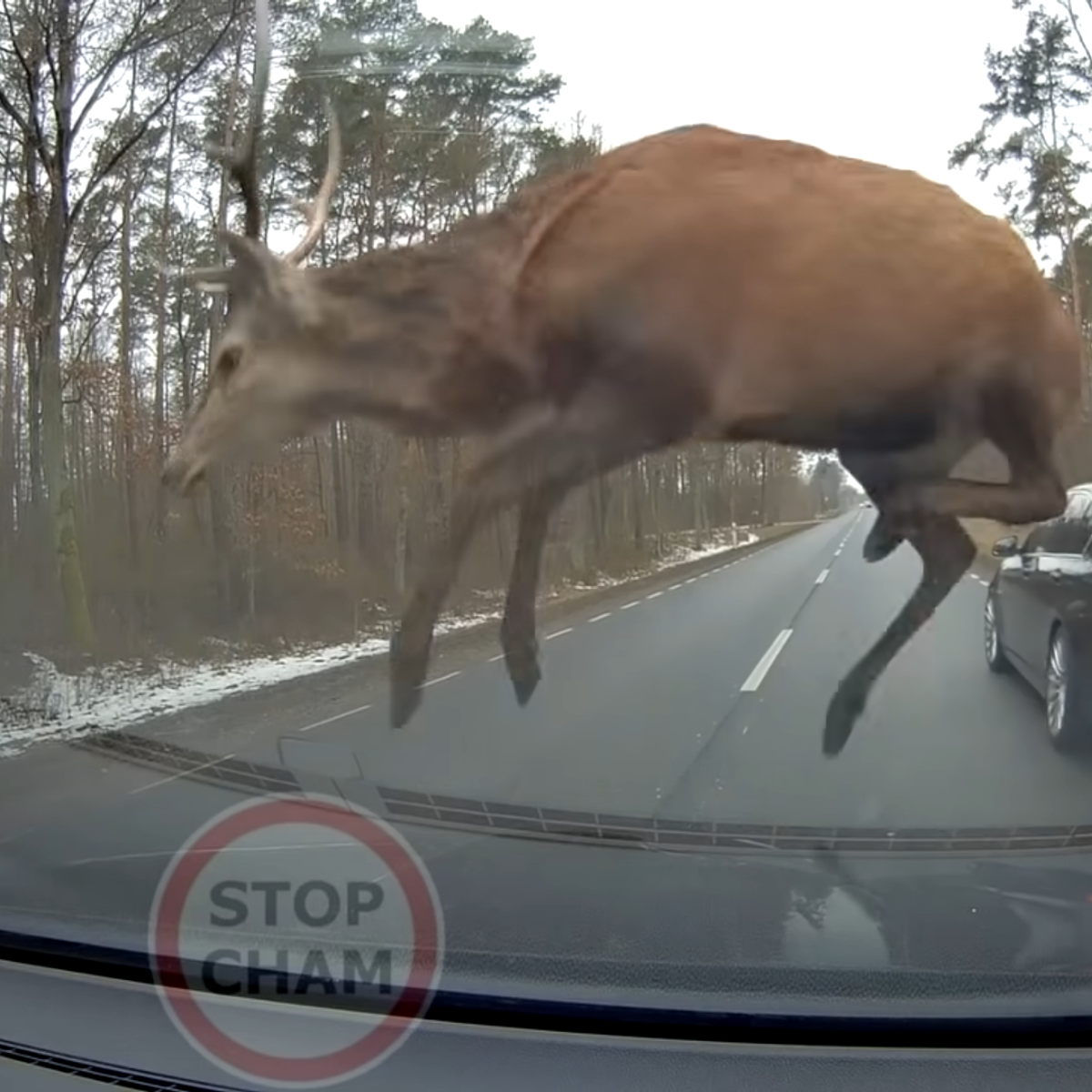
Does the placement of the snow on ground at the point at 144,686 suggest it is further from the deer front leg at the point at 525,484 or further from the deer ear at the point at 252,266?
the deer ear at the point at 252,266

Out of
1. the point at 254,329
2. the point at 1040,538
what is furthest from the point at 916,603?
the point at 254,329

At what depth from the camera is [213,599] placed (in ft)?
30.6

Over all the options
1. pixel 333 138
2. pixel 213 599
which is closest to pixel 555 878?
pixel 333 138

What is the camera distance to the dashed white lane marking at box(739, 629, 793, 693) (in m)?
7.51

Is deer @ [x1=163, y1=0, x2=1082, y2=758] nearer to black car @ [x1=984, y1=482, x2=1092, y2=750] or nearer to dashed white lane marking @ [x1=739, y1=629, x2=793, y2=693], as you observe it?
black car @ [x1=984, y1=482, x2=1092, y2=750]

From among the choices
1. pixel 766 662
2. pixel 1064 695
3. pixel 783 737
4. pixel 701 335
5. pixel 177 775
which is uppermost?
pixel 701 335

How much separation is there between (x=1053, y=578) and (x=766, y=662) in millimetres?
3591

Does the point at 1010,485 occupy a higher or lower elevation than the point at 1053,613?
higher

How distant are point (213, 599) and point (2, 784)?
Answer: 260 centimetres

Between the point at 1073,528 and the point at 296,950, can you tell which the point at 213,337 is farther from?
the point at 1073,528

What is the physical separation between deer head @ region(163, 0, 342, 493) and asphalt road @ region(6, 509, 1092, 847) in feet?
3.40

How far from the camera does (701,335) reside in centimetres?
329

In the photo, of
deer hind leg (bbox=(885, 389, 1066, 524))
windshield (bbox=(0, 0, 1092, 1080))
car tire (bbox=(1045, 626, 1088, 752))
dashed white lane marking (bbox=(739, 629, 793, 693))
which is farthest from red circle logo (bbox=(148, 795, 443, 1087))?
dashed white lane marking (bbox=(739, 629, 793, 693))

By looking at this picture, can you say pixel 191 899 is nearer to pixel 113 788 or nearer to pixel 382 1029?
pixel 382 1029
